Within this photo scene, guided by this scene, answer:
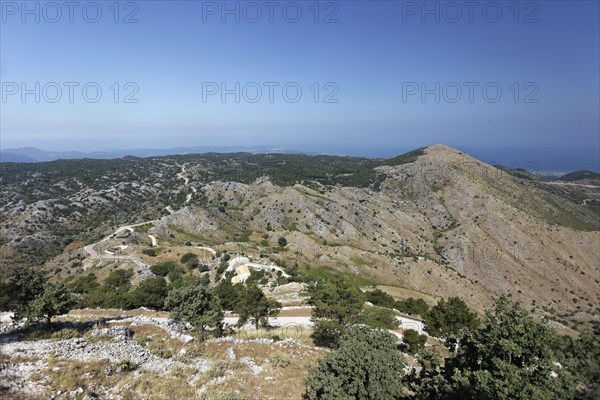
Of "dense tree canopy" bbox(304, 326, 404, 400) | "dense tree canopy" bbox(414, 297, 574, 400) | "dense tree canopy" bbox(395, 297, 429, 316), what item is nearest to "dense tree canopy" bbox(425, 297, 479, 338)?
"dense tree canopy" bbox(395, 297, 429, 316)

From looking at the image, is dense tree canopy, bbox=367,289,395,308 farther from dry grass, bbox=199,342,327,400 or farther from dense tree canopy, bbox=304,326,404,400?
dense tree canopy, bbox=304,326,404,400

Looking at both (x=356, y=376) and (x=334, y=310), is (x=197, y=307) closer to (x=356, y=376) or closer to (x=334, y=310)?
(x=334, y=310)

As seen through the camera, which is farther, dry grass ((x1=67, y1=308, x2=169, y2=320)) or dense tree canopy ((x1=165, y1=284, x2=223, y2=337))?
dry grass ((x1=67, y1=308, x2=169, y2=320))

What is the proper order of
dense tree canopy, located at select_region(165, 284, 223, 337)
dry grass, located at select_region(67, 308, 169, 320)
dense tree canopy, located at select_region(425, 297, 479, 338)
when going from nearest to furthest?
dense tree canopy, located at select_region(165, 284, 223, 337), dense tree canopy, located at select_region(425, 297, 479, 338), dry grass, located at select_region(67, 308, 169, 320)

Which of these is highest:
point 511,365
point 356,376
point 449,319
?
point 511,365

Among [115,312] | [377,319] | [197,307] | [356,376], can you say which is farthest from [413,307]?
[115,312]

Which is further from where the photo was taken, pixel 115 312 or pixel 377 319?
pixel 115 312

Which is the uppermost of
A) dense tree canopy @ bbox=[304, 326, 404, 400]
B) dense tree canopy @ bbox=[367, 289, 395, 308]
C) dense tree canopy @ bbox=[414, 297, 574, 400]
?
dense tree canopy @ bbox=[414, 297, 574, 400]

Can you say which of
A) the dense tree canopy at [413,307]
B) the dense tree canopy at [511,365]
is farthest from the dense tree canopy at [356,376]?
the dense tree canopy at [413,307]
